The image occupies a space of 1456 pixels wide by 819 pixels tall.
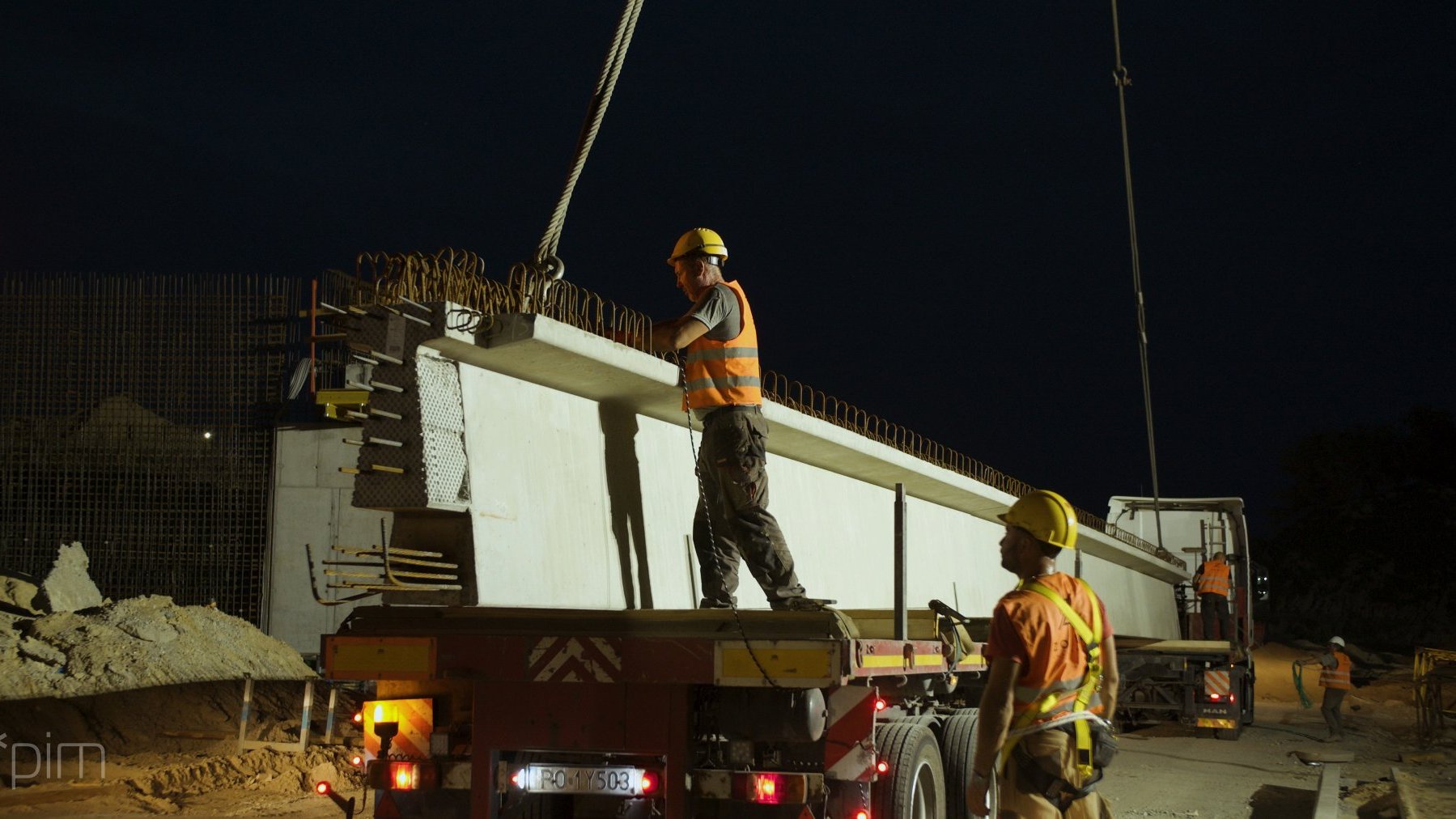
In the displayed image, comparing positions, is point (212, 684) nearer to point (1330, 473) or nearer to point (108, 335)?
point (108, 335)

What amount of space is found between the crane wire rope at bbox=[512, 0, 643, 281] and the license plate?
2.74 meters

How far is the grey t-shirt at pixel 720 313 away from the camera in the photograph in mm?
6903

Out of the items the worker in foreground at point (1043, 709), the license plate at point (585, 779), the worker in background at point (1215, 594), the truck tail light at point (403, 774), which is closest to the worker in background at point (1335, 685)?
the worker in background at point (1215, 594)

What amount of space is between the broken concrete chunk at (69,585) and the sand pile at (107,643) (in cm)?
1

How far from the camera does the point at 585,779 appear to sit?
589 centimetres

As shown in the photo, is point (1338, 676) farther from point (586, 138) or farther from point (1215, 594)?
point (586, 138)

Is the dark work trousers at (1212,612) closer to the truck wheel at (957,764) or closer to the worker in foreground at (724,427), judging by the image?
the truck wheel at (957,764)

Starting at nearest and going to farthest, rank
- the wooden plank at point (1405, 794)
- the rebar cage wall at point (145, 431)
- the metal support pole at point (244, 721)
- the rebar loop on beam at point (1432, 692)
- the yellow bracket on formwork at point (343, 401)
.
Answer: the yellow bracket on formwork at point (343, 401) < the wooden plank at point (1405, 794) < the metal support pole at point (244, 721) < the rebar cage wall at point (145, 431) < the rebar loop on beam at point (1432, 692)

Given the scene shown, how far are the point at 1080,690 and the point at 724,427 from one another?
2.57 metres

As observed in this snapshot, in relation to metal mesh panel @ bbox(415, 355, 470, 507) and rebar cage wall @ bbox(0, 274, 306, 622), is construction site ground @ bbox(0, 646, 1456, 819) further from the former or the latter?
metal mesh panel @ bbox(415, 355, 470, 507)

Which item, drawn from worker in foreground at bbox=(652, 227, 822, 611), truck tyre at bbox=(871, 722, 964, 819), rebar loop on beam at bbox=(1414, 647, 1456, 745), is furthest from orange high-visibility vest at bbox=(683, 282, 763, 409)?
rebar loop on beam at bbox=(1414, 647, 1456, 745)

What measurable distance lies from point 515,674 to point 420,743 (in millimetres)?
741

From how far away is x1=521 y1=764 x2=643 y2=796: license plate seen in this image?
5.86 meters

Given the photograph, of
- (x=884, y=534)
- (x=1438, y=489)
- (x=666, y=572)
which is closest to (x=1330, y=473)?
(x=1438, y=489)
